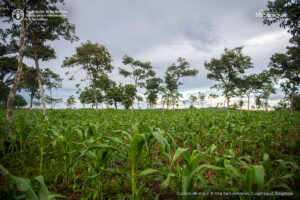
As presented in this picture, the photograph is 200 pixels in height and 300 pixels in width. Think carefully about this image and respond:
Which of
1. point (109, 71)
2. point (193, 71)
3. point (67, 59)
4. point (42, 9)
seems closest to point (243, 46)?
point (193, 71)

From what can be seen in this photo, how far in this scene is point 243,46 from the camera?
16.8 m

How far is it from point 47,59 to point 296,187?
1500 cm

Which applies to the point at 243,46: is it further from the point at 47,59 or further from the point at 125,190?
the point at 47,59

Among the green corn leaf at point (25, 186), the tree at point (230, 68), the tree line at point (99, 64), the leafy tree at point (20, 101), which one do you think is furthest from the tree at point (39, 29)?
the leafy tree at point (20, 101)

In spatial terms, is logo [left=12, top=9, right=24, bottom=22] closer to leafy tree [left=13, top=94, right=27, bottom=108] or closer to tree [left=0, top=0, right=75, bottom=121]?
tree [left=0, top=0, right=75, bottom=121]

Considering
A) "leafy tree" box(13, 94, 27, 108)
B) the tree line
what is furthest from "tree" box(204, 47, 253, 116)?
"leafy tree" box(13, 94, 27, 108)

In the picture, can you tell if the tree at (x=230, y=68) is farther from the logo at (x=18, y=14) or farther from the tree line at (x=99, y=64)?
the logo at (x=18, y=14)

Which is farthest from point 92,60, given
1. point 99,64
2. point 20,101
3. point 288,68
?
point 20,101

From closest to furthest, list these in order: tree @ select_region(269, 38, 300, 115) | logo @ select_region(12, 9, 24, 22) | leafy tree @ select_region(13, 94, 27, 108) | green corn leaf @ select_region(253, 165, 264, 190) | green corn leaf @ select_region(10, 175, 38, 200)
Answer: green corn leaf @ select_region(10, 175, 38, 200) → green corn leaf @ select_region(253, 165, 264, 190) → logo @ select_region(12, 9, 24, 22) → tree @ select_region(269, 38, 300, 115) → leafy tree @ select_region(13, 94, 27, 108)

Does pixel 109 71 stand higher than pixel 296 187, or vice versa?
pixel 109 71

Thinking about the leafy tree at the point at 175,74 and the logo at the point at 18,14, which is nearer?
the logo at the point at 18,14

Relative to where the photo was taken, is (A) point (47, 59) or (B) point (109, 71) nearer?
(A) point (47, 59)

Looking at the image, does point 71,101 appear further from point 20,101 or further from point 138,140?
point 138,140

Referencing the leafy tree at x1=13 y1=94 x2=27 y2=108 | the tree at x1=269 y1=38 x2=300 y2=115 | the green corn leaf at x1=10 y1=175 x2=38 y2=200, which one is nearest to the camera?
the green corn leaf at x1=10 y1=175 x2=38 y2=200
